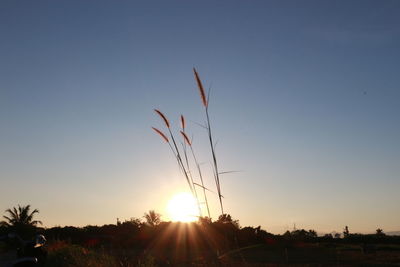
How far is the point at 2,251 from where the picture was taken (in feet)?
71.6

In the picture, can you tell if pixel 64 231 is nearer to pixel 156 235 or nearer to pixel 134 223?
pixel 134 223

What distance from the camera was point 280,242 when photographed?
23703 mm

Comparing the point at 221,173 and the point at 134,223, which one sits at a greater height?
the point at 134,223

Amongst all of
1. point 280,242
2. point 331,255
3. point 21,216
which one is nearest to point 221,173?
point 331,255

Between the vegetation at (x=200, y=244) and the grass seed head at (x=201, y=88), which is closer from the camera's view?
the grass seed head at (x=201, y=88)

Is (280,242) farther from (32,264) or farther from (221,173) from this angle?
(221,173)

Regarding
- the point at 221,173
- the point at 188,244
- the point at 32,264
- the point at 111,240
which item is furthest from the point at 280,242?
the point at 221,173

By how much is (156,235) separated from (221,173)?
20952 mm

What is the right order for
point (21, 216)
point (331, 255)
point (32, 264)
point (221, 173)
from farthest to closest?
point (21, 216)
point (331, 255)
point (32, 264)
point (221, 173)

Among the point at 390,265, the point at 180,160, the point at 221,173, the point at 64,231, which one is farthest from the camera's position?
the point at 64,231

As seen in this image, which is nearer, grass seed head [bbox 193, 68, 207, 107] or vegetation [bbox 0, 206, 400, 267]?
grass seed head [bbox 193, 68, 207, 107]

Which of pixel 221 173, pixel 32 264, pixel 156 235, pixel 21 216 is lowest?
pixel 32 264

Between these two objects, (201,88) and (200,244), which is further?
(200,244)

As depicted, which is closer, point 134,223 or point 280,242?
point 280,242
